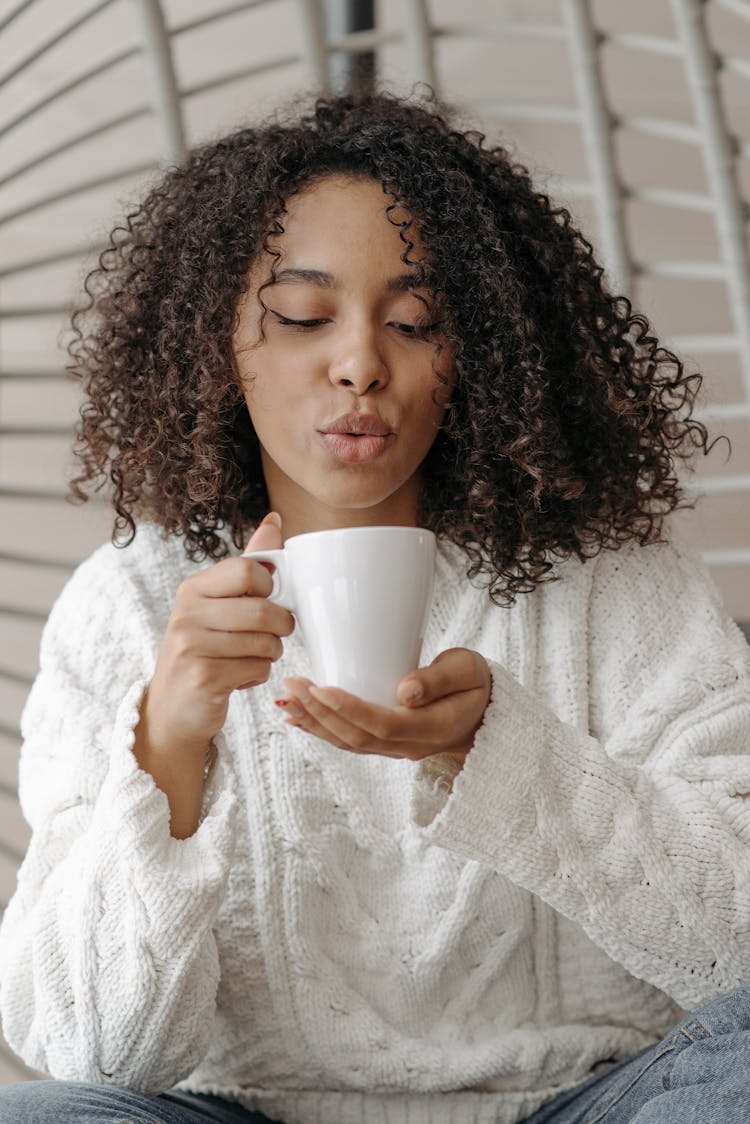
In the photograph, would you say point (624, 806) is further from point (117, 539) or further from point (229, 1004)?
point (117, 539)

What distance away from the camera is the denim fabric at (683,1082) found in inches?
31.0

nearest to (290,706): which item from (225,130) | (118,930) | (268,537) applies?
(268,537)

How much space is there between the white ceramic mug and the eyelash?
28cm

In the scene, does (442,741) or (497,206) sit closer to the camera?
(442,741)

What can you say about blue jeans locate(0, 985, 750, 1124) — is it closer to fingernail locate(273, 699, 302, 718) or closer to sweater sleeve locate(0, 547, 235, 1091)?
sweater sleeve locate(0, 547, 235, 1091)

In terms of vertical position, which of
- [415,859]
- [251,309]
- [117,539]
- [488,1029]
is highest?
[251,309]

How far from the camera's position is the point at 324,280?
103cm

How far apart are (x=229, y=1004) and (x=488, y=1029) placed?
0.21 m

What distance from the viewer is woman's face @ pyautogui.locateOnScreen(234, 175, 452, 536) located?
1027 millimetres

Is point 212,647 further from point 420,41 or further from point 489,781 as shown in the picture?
point 420,41

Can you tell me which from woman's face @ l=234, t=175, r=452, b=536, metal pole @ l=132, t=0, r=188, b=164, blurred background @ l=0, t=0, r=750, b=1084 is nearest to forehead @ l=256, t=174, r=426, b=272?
woman's face @ l=234, t=175, r=452, b=536

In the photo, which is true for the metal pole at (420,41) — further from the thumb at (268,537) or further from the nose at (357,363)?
the thumb at (268,537)

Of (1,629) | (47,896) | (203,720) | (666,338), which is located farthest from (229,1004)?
(1,629)

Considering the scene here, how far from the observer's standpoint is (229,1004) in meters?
1.10
